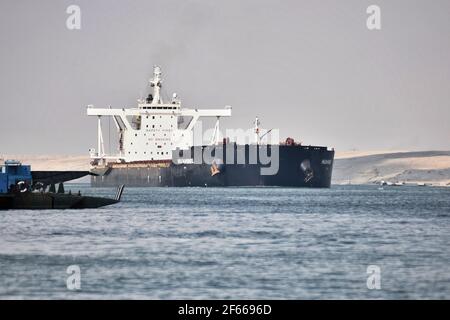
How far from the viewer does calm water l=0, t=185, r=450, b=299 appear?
95.6 feet

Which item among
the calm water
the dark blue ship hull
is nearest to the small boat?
the calm water

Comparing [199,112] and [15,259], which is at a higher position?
[199,112]

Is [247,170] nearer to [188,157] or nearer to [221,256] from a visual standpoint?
[188,157]

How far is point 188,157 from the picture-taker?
137125 mm

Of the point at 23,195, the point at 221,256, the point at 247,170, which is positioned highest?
the point at 247,170

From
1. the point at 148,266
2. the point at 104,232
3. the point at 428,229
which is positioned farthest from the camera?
the point at 428,229

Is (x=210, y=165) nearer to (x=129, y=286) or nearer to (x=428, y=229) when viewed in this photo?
(x=428, y=229)

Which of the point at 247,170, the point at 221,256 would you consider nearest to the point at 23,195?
the point at 221,256

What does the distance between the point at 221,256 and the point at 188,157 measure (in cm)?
10026

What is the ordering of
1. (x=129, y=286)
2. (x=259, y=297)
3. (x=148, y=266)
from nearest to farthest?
1. (x=259, y=297)
2. (x=129, y=286)
3. (x=148, y=266)

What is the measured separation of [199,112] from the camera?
144625 mm

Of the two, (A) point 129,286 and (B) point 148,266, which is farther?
(B) point 148,266
